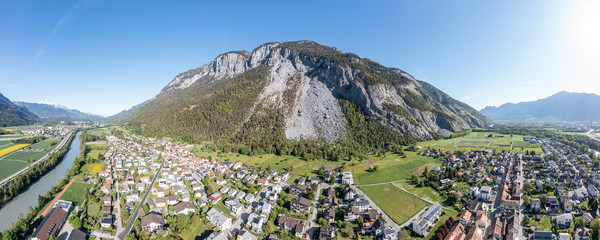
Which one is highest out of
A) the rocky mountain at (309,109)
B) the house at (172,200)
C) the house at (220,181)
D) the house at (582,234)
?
the rocky mountain at (309,109)

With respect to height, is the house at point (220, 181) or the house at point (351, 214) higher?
the house at point (220, 181)

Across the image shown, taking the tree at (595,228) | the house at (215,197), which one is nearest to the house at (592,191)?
the tree at (595,228)

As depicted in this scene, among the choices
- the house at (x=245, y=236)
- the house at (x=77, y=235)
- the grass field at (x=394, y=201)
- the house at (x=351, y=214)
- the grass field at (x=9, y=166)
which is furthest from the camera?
the grass field at (x=9, y=166)

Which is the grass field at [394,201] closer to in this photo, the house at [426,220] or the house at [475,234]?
the house at [426,220]

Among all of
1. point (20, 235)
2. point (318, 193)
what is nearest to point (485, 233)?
point (318, 193)

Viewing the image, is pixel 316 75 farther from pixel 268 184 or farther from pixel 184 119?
pixel 268 184

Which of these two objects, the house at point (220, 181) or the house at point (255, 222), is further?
the house at point (220, 181)
